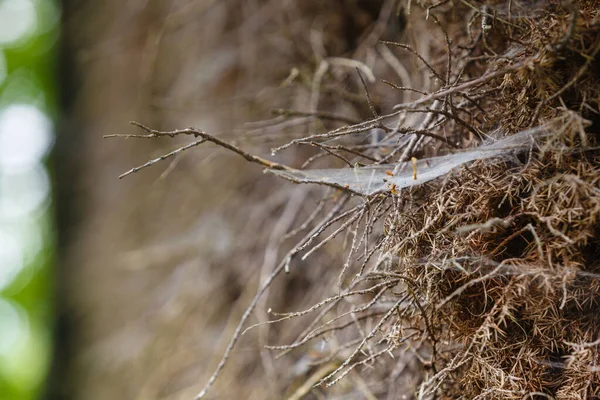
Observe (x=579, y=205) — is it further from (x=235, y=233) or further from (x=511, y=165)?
(x=235, y=233)

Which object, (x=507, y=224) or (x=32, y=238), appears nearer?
(x=507, y=224)

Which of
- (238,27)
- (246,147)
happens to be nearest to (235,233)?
(246,147)

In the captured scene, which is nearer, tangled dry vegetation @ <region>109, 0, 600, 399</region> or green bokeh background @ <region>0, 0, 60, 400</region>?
tangled dry vegetation @ <region>109, 0, 600, 399</region>

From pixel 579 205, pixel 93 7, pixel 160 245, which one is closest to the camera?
pixel 579 205

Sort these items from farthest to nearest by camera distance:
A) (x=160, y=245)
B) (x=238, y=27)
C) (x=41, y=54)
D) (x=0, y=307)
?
1. (x=0, y=307)
2. (x=41, y=54)
3. (x=160, y=245)
4. (x=238, y=27)

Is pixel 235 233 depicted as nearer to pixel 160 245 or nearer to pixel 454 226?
pixel 160 245

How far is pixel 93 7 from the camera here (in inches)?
94.2

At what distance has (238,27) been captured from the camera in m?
1.61

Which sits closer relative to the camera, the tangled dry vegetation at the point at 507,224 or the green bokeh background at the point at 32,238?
the tangled dry vegetation at the point at 507,224

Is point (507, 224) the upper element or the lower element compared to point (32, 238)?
upper

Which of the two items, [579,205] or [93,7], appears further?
[93,7]

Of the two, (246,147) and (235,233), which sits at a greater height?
(246,147)

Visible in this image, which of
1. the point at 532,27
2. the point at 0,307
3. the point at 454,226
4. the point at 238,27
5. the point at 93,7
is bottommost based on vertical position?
the point at 0,307

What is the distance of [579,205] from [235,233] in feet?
3.59
